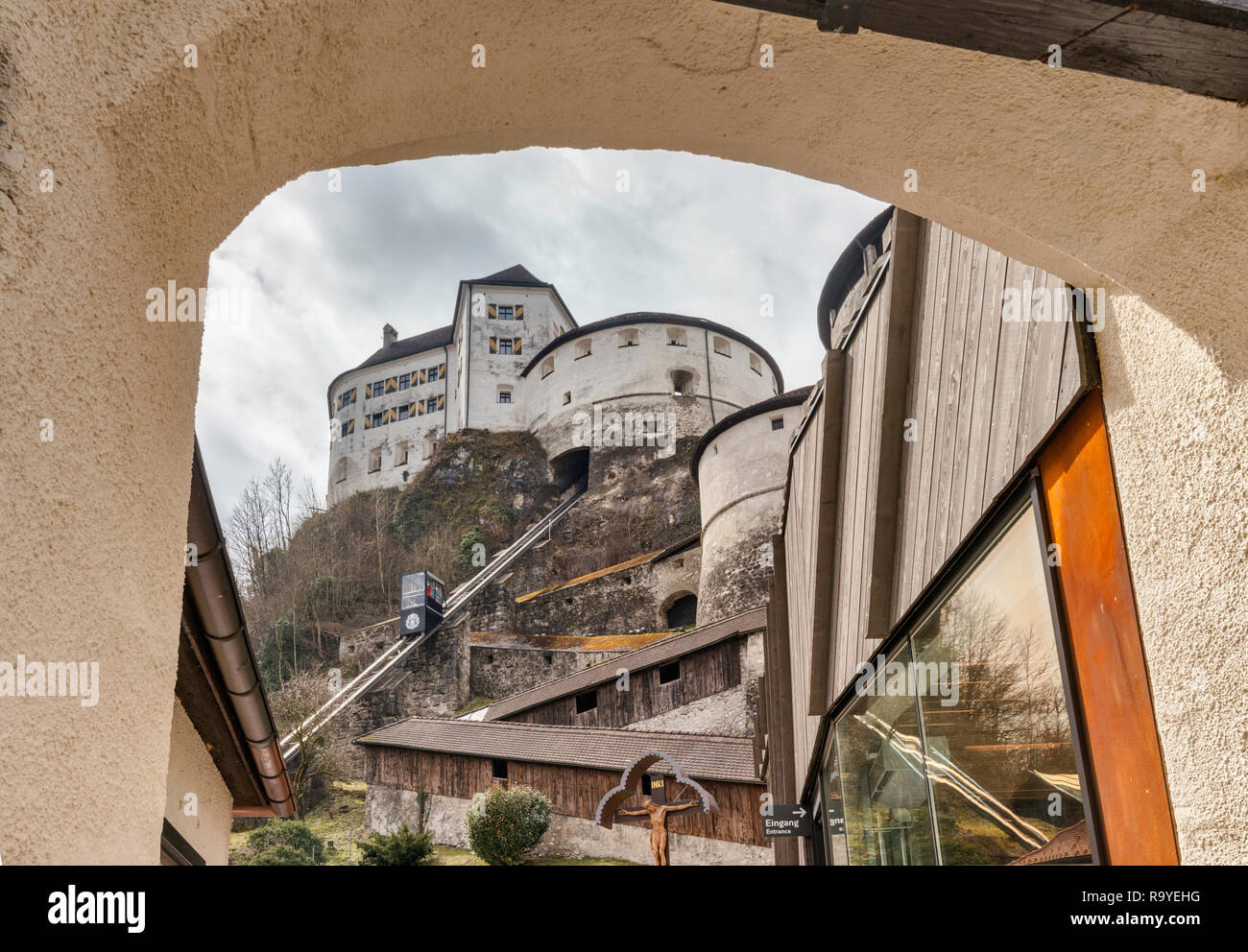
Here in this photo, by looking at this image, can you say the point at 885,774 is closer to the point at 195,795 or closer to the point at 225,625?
the point at 225,625

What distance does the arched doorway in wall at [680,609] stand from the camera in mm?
33312

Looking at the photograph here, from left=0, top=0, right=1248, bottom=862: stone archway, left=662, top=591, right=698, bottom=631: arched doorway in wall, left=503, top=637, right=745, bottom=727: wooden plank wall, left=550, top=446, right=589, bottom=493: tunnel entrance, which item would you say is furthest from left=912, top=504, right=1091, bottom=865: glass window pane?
left=550, top=446, right=589, bottom=493: tunnel entrance

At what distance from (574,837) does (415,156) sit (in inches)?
687

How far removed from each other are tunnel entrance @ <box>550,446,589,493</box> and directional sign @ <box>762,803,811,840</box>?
3544 centimetres

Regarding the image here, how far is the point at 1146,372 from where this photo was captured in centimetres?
210

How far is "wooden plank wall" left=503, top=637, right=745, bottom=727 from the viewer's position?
2075 centimetres

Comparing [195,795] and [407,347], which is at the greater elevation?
[407,347]

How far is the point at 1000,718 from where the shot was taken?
3242 millimetres

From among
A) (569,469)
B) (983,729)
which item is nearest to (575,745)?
(983,729)

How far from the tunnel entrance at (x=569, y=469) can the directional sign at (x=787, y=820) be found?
35.4 metres

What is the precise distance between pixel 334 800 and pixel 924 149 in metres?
25.6
